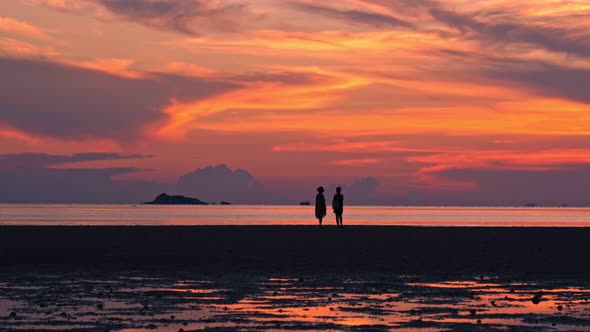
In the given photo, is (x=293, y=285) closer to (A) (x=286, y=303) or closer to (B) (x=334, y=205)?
(A) (x=286, y=303)

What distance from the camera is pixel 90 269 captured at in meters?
26.2

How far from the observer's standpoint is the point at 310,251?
3381cm

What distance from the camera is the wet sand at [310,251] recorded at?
2728cm

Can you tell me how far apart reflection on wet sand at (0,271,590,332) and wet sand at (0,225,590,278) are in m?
3.36

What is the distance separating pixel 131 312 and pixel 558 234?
36.4m

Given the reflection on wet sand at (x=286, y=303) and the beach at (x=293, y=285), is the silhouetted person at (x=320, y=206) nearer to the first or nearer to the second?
the beach at (x=293, y=285)

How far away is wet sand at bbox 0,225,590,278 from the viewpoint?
1074 inches

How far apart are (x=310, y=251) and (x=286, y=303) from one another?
52.7 ft

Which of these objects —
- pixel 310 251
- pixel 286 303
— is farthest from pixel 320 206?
pixel 286 303

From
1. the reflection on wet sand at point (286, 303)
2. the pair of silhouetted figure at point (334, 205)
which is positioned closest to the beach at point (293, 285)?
the reflection on wet sand at point (286, 303)

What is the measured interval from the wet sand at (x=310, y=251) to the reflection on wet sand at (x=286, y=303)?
336cm

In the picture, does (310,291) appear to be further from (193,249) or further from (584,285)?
(193,249)

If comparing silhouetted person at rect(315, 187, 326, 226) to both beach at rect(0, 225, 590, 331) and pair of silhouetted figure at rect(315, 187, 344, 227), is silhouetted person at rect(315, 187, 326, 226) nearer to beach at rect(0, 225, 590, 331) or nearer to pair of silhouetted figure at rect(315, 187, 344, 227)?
pair of silhouetted figure at rect(315, 187, 344, 227)

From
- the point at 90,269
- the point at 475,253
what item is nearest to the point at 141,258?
the point at 90,269
